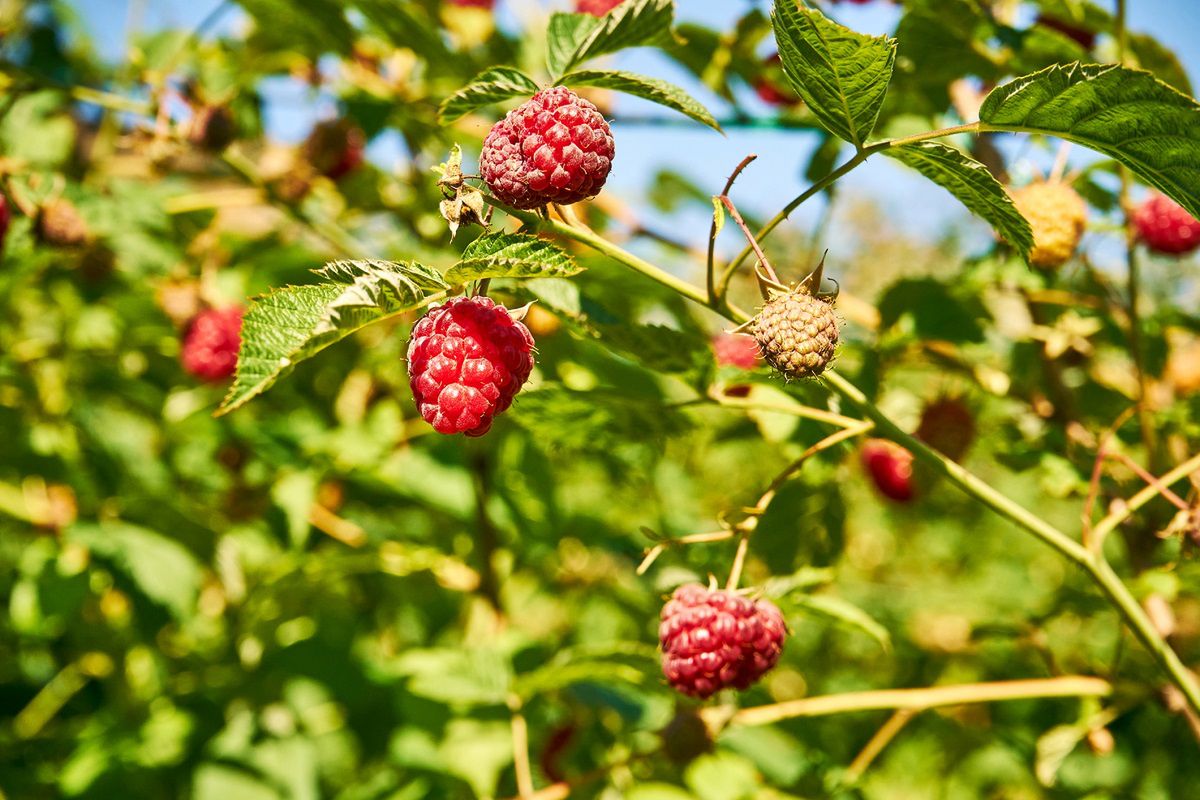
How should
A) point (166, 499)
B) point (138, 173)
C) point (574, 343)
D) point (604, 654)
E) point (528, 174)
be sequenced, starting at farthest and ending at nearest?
point (138, 173)
point (166, 499)
point (574, 343)
point (604, 654)
point (528, 174)

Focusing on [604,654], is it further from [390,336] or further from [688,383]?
[390,336]

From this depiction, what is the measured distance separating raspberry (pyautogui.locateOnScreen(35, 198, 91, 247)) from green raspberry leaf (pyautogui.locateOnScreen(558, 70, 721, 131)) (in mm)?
1334

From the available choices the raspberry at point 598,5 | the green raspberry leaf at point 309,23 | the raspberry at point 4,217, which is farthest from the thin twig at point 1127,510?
the raspberry at point 4,217

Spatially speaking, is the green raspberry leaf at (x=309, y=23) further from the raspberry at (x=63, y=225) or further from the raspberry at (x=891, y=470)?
the raspberry at (x=891, y=470)

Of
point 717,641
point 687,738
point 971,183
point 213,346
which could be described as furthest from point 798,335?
point 213,346

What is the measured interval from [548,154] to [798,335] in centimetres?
25

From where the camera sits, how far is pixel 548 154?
0.76 meters

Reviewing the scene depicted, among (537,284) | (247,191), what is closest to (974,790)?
(537,284)

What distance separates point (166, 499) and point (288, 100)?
3.38ft

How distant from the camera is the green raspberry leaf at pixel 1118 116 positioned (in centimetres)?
70

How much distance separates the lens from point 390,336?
2133 millimetres

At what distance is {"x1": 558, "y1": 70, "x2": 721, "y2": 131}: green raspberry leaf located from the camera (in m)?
0.83

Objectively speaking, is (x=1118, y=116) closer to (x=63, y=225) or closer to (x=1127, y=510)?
(x=1127, y=510)

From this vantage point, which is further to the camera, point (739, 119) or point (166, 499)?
point (166, 499)
